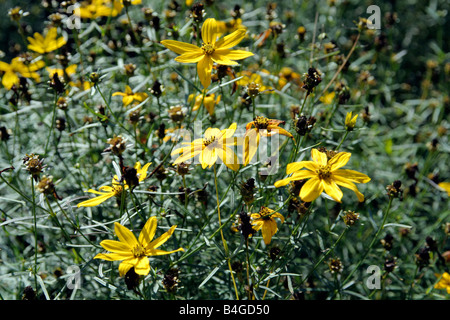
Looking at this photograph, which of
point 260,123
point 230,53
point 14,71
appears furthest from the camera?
point 14,71

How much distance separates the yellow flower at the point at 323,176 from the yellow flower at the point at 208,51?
40 cm

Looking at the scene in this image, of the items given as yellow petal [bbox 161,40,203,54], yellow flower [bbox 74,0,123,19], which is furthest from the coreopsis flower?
yellow flower [bbox 74,0,123,19]

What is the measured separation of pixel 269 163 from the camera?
1.36 metres

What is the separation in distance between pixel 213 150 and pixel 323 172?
1.11ft

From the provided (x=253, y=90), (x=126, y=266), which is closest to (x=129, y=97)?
(x=253, y=90)

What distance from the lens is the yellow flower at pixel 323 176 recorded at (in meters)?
1.10

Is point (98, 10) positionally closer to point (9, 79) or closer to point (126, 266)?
point (9, 79)

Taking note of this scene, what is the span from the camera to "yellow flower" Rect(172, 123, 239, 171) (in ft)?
3.81

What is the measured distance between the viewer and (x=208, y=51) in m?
1.32

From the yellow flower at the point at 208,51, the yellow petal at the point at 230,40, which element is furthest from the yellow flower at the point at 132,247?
the yellow petal at the point at 230,40

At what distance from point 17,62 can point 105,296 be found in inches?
48.2

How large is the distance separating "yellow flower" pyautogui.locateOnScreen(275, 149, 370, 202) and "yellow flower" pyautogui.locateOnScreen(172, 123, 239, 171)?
0.18 metres
